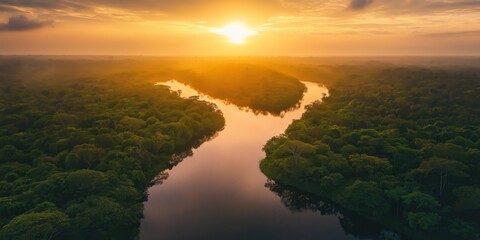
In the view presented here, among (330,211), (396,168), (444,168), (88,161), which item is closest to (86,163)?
(88,161)

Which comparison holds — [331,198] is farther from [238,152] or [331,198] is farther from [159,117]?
[159,117]

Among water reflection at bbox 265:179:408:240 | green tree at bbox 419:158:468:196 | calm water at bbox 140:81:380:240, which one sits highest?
green tree at bbox 419:158:468:196

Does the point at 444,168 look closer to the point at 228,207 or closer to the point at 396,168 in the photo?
the point at 396,168

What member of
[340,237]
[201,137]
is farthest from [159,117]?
[340,237]

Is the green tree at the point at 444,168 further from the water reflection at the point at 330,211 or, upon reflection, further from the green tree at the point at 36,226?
the green tree at the point at 36,226

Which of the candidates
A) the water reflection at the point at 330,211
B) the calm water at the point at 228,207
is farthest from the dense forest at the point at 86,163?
the water reflection at the point at 330,211

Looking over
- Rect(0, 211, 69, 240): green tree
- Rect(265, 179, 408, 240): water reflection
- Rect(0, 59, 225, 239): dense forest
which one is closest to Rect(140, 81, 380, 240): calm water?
Rect(265, 179, 408, 240): water reflection

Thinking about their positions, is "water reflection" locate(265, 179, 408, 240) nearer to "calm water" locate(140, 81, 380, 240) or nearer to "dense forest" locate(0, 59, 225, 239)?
"calm water" locate(140, 81, 380, 240)
